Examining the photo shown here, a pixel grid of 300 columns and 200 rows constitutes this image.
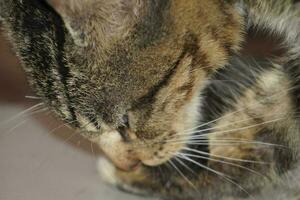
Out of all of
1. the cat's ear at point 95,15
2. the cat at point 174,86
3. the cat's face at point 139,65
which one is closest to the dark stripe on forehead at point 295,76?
the cat at point 174,86

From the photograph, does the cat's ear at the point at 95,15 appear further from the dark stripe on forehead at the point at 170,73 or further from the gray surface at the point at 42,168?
the gray surface at the point at 42,168

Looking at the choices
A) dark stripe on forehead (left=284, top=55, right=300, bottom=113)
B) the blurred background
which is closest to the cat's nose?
the blurred background

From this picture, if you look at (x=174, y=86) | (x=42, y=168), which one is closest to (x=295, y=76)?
(x=174, y=86)

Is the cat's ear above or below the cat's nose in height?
above

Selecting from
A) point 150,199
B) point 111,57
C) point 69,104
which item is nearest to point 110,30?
point 111,57

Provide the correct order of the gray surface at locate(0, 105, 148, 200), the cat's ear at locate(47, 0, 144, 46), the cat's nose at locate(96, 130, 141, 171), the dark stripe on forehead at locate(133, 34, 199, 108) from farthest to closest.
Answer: the gray surface at locate(0, 105, 148, 200)
the cat's nose at locate(96, 130, 141, 171)
the dark stripe on forehead at locate(133, 34, 199, 108)
the cat's ear at locate(47, 0, 144, 46)

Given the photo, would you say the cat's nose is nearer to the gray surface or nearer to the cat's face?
the cat's face

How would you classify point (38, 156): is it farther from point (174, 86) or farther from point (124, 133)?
point (174, 86)
